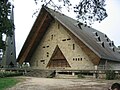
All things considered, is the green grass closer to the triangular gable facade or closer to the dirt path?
the dirt path

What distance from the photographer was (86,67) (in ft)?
130

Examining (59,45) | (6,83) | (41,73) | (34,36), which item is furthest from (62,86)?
(34,36)

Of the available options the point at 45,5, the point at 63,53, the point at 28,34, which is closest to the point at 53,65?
the point at 63,53

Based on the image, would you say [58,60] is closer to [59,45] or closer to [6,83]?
[59,45]

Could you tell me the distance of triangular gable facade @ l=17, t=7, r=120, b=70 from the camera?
3919cm

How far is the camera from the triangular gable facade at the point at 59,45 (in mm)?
39188

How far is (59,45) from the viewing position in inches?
1702

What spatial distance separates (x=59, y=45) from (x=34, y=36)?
15.1 ft

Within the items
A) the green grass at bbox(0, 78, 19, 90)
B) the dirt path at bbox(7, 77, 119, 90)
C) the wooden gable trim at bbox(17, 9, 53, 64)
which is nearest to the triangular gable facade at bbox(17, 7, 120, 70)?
the wooden gable trim at bbox(17, 9, 53, 64)

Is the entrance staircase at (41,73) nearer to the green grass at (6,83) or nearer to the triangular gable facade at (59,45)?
the triangular gable facade at (59,45)

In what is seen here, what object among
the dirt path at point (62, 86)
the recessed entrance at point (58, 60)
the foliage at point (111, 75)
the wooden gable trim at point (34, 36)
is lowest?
the dirt path at point (62, 86)

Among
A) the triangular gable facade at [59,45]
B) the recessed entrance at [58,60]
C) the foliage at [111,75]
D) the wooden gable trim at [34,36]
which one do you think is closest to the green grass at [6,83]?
the foliage at [111,75]

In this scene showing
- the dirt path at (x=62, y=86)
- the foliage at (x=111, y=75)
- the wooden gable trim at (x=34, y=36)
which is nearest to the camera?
the dirt path at (x=62, y=86)

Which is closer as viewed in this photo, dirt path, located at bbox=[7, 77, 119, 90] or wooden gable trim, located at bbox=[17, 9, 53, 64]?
dirt path, located at bbox=[7, 77, 119, 90]
